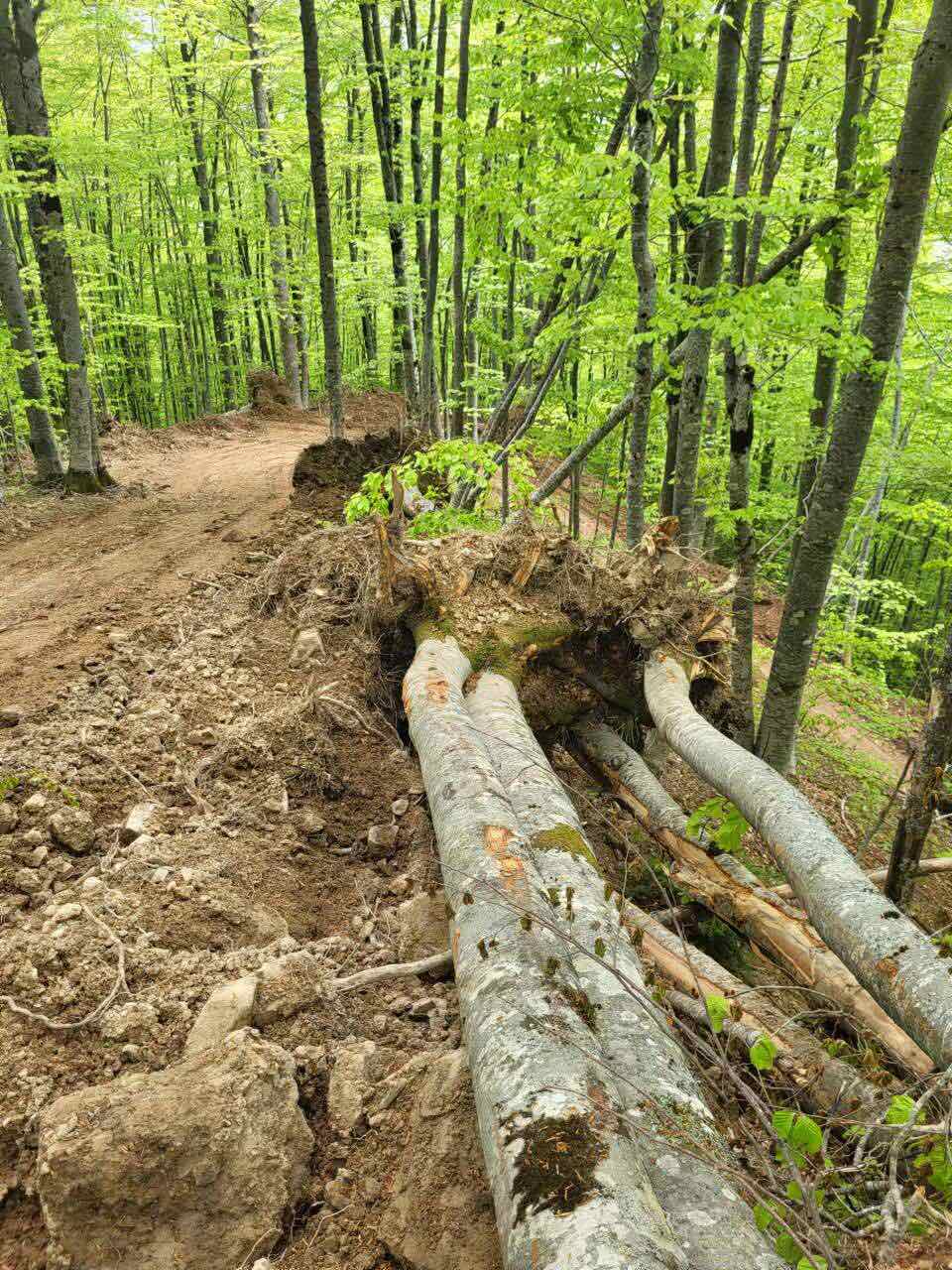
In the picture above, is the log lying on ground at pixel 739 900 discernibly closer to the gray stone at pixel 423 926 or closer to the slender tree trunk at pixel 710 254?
the gray stone at pixel 423 926

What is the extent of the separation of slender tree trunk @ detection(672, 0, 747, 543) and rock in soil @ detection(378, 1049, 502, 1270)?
5.03 meters

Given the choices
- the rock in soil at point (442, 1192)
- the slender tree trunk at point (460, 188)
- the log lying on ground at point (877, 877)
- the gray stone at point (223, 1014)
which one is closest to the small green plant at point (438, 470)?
the slender tree trunk at point (460, 188)

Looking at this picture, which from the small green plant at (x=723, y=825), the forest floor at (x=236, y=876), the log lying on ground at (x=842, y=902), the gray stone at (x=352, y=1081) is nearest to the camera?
the forest floor at (x=236, y=876)

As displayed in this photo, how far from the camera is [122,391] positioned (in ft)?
82.1

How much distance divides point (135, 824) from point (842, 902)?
3214 mm

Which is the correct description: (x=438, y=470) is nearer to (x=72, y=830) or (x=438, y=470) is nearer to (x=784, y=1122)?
(x=72, y=830)

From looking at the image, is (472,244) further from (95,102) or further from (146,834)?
(95,102)

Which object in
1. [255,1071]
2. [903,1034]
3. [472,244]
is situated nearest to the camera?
[255,1071]

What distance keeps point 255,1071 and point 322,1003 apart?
47 centimetres

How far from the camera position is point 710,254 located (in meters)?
6.55

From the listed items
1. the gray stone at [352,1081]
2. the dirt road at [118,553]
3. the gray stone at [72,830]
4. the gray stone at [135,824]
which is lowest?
the dirt road at [118,553]

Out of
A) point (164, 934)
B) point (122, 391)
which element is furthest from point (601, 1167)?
point (122, 391)

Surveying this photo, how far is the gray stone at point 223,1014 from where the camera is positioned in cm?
246

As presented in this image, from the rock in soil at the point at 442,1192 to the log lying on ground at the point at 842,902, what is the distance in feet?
5.30
